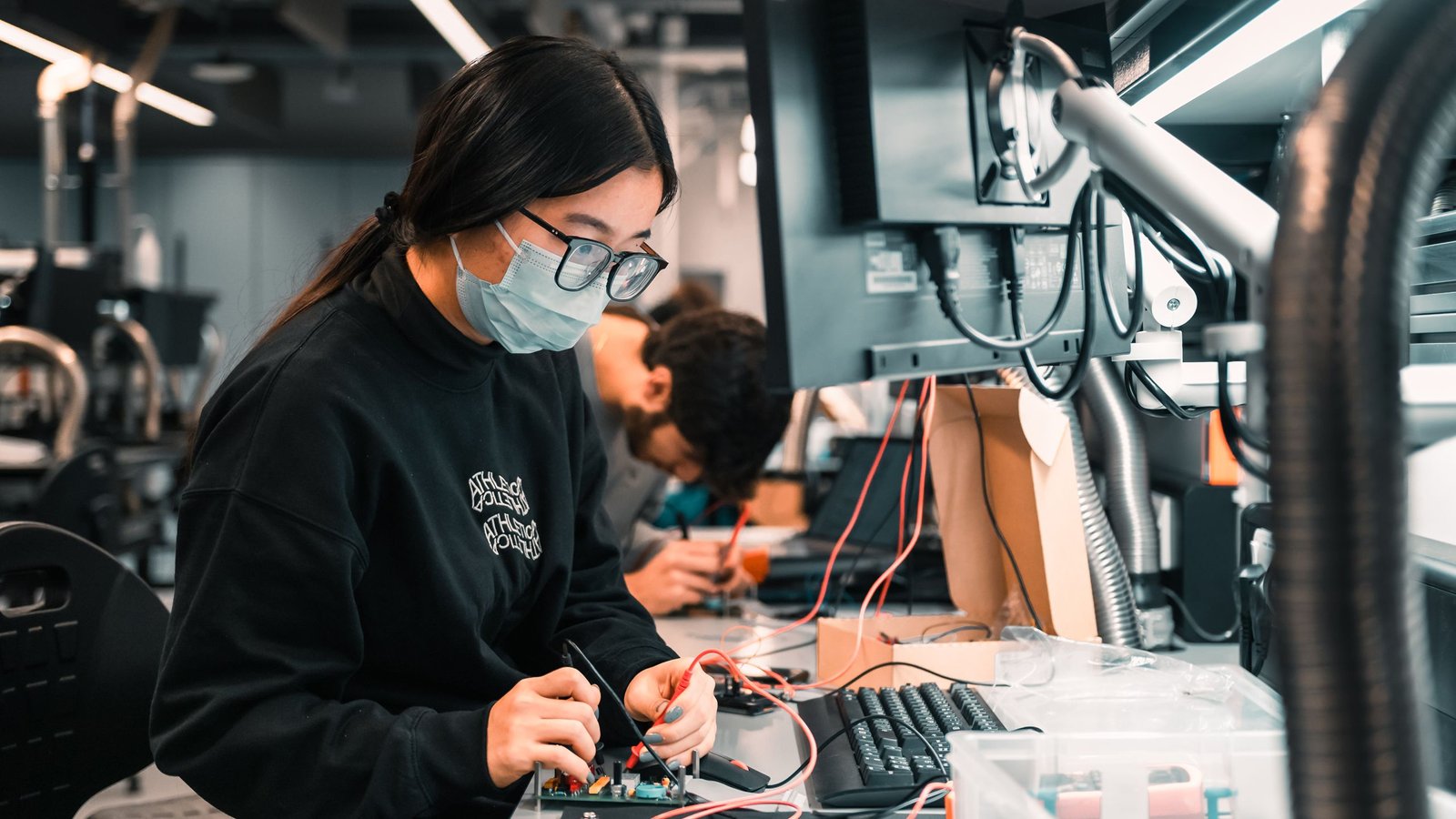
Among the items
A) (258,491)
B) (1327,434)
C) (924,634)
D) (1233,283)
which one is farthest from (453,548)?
(1327,434)

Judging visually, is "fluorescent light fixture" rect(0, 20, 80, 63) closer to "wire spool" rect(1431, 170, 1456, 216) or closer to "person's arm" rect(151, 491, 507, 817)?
"person's arm" rect(151, 491, 507, 817)

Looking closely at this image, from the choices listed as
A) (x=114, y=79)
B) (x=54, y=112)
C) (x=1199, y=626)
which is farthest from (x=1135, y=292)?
(x=114, y=79)

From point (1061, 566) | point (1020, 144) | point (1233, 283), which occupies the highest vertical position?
point (1020, 144)

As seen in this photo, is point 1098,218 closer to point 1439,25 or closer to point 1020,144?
point 1020,144

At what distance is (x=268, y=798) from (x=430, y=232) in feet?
1.82

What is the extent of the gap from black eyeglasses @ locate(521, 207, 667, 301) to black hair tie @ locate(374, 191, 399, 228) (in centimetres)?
20

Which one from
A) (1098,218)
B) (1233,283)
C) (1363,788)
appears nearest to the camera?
(1363,788)

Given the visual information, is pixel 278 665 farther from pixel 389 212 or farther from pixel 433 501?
pixel 389 212

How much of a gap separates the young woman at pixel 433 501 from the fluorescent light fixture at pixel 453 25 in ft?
9.46

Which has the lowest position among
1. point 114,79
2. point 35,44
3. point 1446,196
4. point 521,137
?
point 1446,196

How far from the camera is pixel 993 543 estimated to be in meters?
1.42

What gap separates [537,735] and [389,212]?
610mm

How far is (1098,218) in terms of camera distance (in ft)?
2.42

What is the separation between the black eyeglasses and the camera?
1.07 meters
